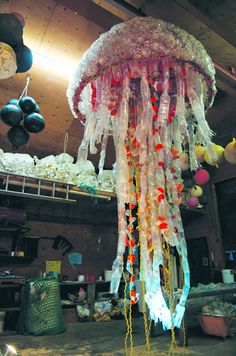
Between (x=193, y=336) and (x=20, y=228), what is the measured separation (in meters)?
3.27

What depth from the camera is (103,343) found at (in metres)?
3.69

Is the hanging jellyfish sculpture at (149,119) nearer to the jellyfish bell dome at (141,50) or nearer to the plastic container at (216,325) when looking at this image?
the jellyfish bell dome at (141,50)

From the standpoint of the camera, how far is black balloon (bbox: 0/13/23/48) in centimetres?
201

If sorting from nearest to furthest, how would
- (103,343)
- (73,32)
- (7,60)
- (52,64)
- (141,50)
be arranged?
1. (141,50)
2. (7,60)
3. (73,32)
4. (52,64)
5. (103,343)

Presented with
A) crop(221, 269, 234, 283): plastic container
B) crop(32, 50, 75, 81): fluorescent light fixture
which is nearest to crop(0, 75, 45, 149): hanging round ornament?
crop(32, 50, 75, 81): fluorescent light fixture

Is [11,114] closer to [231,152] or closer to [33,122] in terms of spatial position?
[33,122]

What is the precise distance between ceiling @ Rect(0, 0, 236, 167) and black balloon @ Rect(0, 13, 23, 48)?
537 millimetres

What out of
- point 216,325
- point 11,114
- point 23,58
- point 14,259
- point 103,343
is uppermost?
point 23,58

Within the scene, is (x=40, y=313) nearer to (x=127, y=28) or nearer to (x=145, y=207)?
(x=145, y=207)

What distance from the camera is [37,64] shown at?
11.3 feet

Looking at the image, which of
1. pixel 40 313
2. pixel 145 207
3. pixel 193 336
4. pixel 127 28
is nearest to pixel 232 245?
pixel 193 336

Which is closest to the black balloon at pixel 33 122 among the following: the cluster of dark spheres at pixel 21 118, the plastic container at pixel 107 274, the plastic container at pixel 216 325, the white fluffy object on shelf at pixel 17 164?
the cluster of dark spheres at pixel 21 118

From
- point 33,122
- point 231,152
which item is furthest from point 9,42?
point 231,152

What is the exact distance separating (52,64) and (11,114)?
3.38 ft
